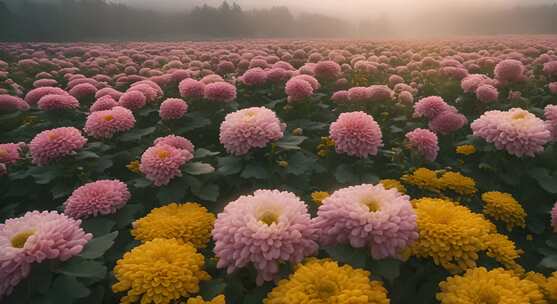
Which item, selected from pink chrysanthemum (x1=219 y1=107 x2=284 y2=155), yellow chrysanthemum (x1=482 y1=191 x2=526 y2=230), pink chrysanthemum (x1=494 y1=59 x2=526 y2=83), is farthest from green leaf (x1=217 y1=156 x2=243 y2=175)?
pink chrysanthemum (x1=494 y1=59 x2=526 y2=83)

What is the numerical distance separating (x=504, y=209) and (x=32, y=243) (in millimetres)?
2764

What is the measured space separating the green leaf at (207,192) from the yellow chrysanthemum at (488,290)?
152 cm

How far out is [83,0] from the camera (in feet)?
205

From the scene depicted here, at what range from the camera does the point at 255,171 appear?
2.62m

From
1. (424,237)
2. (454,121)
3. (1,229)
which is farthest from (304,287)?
(454,121)

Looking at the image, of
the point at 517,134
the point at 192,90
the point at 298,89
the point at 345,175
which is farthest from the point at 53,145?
the point at 517,134

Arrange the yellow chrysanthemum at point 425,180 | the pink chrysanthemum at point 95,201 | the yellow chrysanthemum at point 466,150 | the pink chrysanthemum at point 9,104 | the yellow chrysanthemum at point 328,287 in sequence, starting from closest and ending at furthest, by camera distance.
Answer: the yellow chrysanthemum at point 328,287 → the pink chrysanthemum at point 95,201 → the yellow chrysanthemum at point 425,180 → the yellow chrysanthemum at point 466,150 → the pink chrysanthemum at point 9,104

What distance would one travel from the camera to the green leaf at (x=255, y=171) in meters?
2.58

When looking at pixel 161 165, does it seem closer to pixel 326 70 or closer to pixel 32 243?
pixel 32 243

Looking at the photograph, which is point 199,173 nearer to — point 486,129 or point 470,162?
point 486,129

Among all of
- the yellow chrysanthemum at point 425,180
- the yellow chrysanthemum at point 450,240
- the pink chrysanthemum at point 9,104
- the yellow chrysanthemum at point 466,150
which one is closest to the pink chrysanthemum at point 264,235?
the yellow chrysanthemum at point 450,240

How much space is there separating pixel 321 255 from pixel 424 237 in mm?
525

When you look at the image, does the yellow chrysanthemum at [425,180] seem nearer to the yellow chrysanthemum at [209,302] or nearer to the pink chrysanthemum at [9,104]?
the yellow chrysanthemum at [209,302]

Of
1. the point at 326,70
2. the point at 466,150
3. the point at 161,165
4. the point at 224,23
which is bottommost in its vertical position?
the point at 224,23
